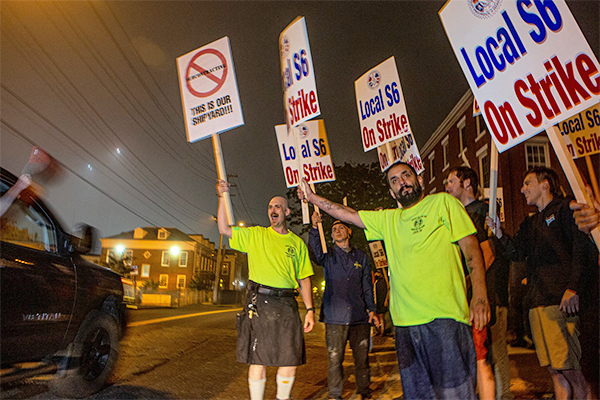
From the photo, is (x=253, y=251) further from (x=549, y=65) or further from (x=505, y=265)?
(x=549, y=65)

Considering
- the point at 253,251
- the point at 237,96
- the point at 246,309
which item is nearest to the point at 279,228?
the point at 253,251

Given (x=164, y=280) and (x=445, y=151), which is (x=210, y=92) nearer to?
(x=445, y=151)

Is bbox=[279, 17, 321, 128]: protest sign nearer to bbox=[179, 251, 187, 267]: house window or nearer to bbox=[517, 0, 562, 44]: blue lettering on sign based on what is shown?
bbox=[517, 0, 562, 44]: blue lettering on sign

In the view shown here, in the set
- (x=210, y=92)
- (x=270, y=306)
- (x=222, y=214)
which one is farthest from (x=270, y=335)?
(x=210, y=92)

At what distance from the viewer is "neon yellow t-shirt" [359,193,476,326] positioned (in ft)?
8.68

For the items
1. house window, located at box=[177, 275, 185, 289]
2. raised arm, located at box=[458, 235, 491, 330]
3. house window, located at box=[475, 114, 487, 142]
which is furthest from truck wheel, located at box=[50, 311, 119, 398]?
house window, located at box=[177, 275, 185, 289]

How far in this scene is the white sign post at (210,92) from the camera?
4.54m

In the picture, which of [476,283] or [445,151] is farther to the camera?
[445,151]

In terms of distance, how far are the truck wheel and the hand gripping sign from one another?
462 cm

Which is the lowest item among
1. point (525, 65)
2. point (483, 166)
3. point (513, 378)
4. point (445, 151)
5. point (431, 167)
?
point (513, 378)

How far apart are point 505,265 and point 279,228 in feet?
7.52

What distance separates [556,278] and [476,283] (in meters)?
1.29

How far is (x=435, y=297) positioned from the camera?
2.65 m

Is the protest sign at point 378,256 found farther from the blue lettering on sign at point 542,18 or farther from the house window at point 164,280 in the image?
the house window at point 164,280
